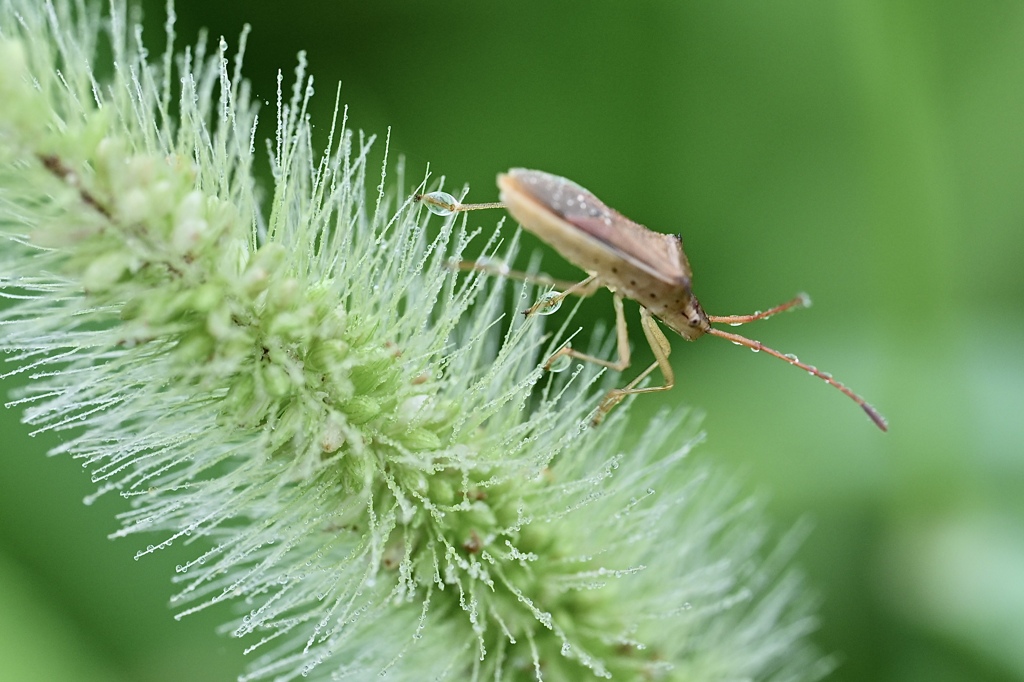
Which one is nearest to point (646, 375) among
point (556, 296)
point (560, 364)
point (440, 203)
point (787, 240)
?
point (560, 364)

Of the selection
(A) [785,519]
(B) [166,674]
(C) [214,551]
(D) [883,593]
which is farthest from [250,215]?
(D) [883,593]

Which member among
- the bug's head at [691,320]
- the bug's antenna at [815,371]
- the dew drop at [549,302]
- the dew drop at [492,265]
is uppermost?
the dew drop at [492,265]

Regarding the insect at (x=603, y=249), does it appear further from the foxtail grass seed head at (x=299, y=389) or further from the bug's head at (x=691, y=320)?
the foxtail grass seed head at (x=299, y=389)

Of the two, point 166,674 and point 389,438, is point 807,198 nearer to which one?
point 389,438

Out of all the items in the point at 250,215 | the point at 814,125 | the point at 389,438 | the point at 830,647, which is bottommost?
the point at 830,647

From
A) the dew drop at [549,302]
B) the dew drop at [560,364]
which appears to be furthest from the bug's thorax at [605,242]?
the dew drop at [560,364]

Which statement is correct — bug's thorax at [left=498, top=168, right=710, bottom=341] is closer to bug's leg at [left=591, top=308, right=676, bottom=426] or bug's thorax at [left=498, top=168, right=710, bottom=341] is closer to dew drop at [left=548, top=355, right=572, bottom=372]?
bug's leg at [left=591, top=308, right=676, bottom=426]

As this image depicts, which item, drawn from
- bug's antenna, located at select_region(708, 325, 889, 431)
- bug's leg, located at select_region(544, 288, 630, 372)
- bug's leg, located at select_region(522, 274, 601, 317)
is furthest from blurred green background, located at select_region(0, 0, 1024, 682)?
bug's leg, located at select_region(522, 274, 601, 317)
